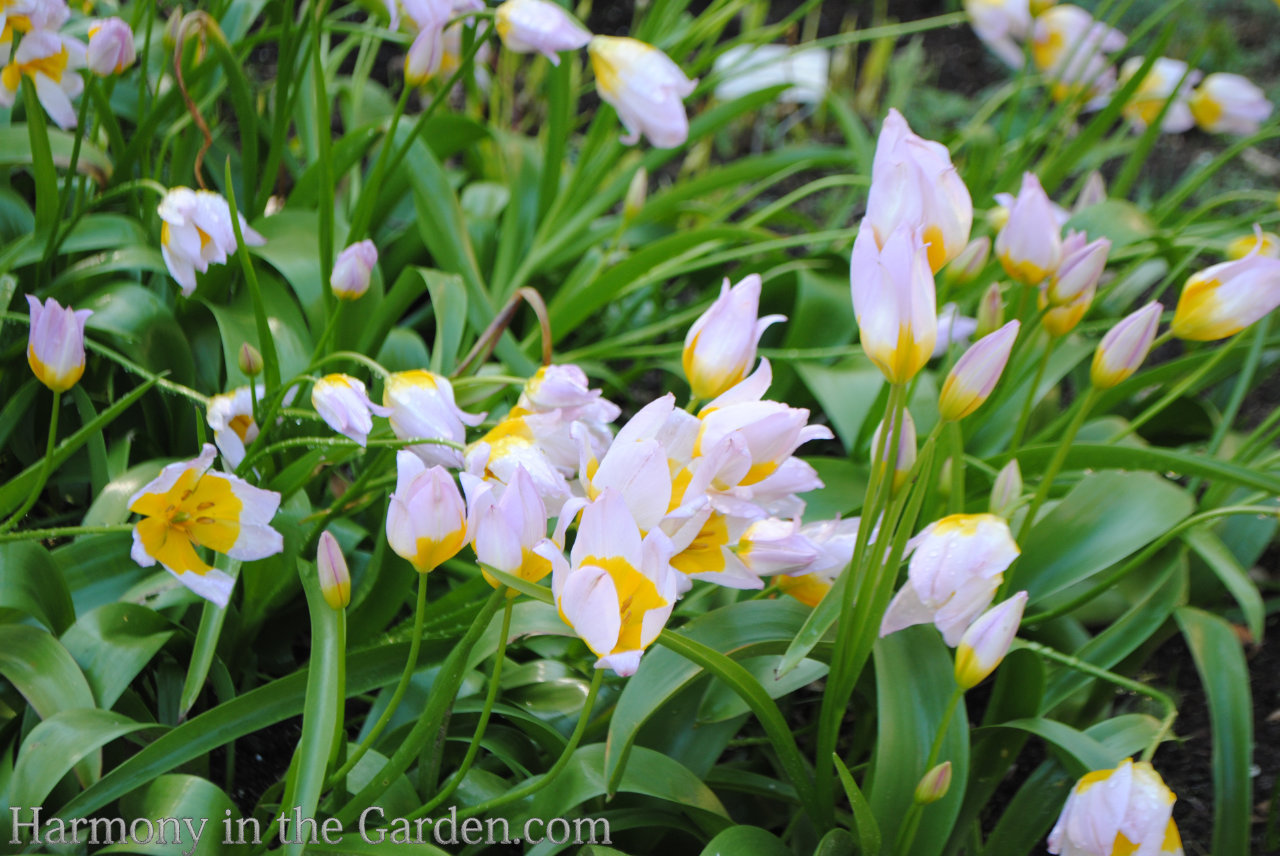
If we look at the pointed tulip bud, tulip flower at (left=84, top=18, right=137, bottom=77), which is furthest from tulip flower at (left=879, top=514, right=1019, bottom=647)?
tulip flower at (left=84, top=18, right=137, bottom=77)

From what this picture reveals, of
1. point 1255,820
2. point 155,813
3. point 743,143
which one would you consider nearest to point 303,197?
point 155,813

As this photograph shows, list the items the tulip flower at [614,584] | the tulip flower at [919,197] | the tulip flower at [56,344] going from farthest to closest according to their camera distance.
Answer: the tulip flower at [56,344] < the tulip flower at [919,197] < the tulip flower at [614,584]

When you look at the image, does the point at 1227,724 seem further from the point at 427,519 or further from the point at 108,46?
the point at 108,46

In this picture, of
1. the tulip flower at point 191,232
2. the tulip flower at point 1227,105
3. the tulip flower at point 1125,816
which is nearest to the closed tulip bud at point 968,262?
the tulip flower at point 1125,816

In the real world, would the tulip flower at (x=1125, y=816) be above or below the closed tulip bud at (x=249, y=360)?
below

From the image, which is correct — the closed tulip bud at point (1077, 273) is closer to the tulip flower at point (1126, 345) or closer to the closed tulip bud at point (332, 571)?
the tulip flower at point (1126, 345)

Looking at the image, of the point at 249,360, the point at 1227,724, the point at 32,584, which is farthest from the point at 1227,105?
the point at 32,584
